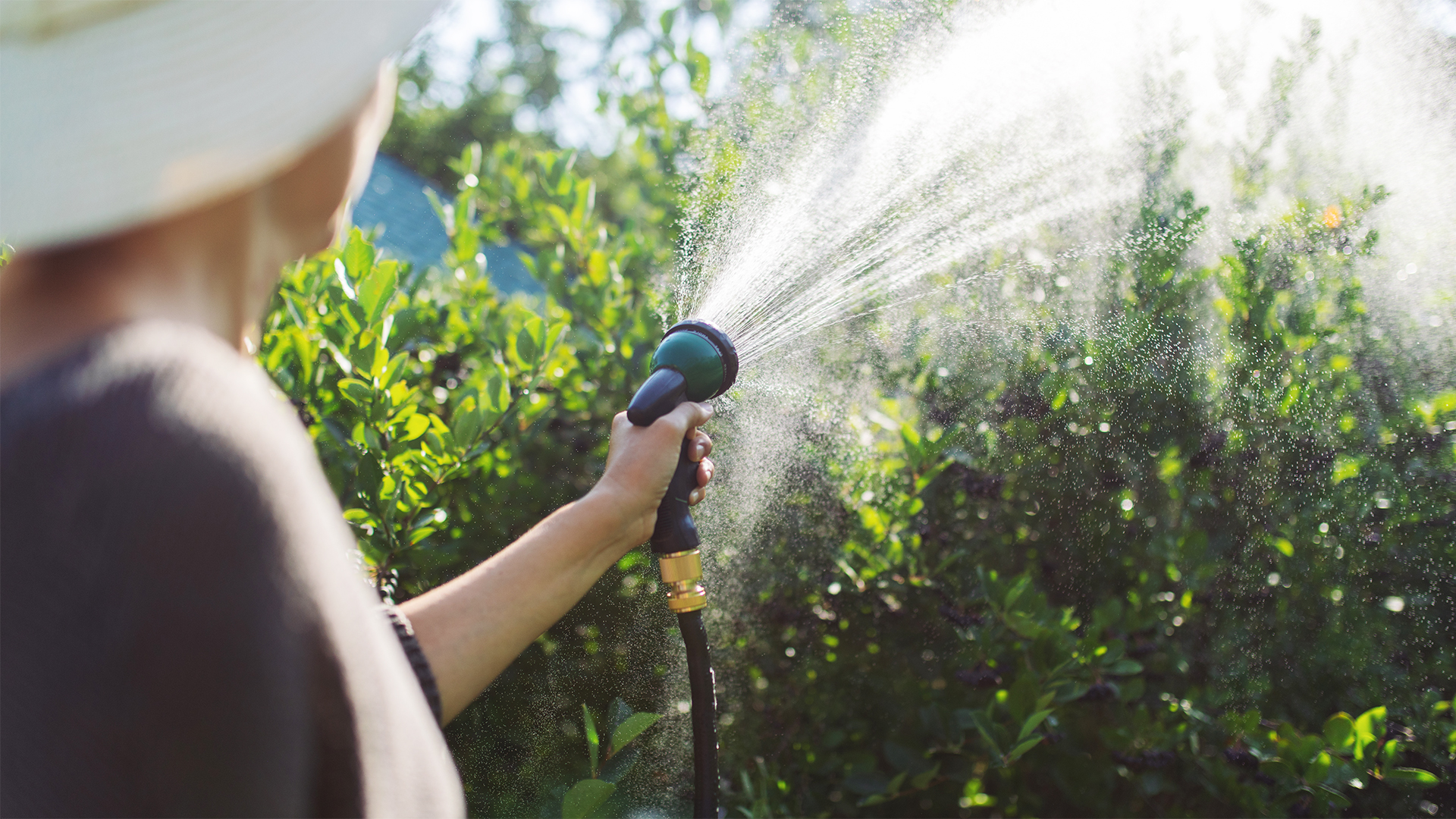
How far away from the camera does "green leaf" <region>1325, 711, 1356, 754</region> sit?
1689 millimetres

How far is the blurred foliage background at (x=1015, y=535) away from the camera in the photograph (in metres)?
1.76

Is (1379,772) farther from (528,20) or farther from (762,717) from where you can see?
(528,20)

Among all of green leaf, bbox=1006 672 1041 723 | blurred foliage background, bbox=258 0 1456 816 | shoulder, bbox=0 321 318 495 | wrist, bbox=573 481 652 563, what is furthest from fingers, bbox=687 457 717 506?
shoulder, bbox=0 321 318 495

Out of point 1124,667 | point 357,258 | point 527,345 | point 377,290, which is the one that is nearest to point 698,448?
point 527,345

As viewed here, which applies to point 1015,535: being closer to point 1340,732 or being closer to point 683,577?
point 1340,732

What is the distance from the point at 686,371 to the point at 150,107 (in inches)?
35.8

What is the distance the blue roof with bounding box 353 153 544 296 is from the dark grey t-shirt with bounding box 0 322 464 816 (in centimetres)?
658

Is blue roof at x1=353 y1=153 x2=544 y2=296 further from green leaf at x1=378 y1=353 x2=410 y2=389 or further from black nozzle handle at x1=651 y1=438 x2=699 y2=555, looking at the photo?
black nozzle handle at x1=651 y1=438 x2=699 y2=555

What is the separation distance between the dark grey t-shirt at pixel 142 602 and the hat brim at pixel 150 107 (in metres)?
0.10

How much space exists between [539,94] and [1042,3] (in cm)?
2417

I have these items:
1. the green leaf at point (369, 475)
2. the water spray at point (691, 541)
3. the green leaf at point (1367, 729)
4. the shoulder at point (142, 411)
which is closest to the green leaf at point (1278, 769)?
the green leaf at point (1367, 729)

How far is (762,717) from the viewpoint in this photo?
2043mm

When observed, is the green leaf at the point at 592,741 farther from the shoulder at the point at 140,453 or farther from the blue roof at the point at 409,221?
the blue roof at the point at 409,221

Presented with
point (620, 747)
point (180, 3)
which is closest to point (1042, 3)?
point (620, 747)
